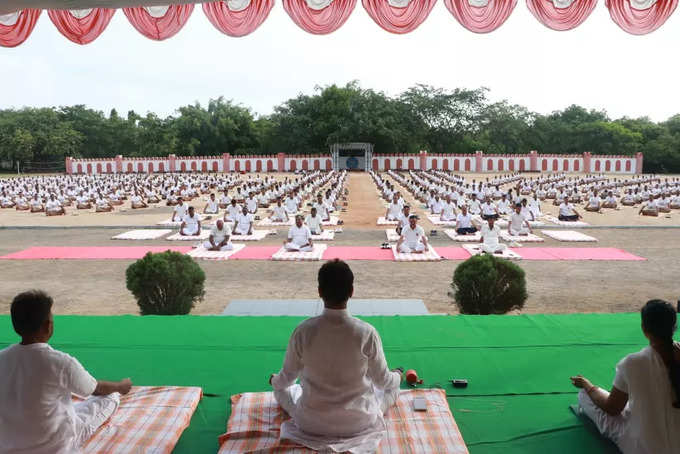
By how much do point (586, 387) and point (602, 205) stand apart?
Result: 65.9ft

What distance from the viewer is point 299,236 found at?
11.2 m

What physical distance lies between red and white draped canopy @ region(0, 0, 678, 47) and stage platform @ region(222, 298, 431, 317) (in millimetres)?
3116

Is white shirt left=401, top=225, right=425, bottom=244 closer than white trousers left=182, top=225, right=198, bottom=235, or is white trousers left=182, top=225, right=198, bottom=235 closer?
white shirt left=401, top=225, right=425, bottom=244

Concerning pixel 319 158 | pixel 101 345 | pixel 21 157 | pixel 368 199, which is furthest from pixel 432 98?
pixel 101 345

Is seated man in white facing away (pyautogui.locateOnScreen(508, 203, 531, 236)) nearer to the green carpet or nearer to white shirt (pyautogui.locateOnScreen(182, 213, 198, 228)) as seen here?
white shirt (pyautogui.locateOnScreen(182, 213, 198, 228))

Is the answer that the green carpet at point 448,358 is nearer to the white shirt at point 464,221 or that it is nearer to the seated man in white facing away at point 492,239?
the seated man in white facing away at point 492,239

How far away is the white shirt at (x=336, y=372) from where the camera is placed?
2.66 m

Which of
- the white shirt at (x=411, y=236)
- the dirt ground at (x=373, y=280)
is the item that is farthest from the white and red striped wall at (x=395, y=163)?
the white shirt at (x=411, y=236)

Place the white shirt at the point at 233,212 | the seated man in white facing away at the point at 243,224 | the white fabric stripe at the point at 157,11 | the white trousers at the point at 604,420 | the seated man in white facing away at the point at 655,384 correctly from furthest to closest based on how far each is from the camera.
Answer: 1. the white shirt at the point at 233,212
2. the seated man in white facing away at the point at 243,224
3. the white fabric stripe at the point at 157,11
4. the white trousers at the point at 604,420
5. the seated man in white facing away at the point at 655,384

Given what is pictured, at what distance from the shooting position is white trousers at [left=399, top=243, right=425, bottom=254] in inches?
433

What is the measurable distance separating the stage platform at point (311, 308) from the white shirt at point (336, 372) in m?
3.23

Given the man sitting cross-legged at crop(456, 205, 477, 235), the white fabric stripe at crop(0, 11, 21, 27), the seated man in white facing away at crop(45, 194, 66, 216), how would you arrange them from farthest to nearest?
the seated man in white facing away at crop(45, 194, 66, 216)
the man sitting cross-legged at crop(456, 205, 477, 235)
the white fabric stripe at crop(0, 11, 21, 27)

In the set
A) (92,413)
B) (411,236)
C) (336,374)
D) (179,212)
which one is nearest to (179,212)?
(179,212)

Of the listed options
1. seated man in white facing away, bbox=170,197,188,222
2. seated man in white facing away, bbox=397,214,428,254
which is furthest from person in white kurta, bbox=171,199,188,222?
seated man in white facing away, bbox=397,214,428,254
